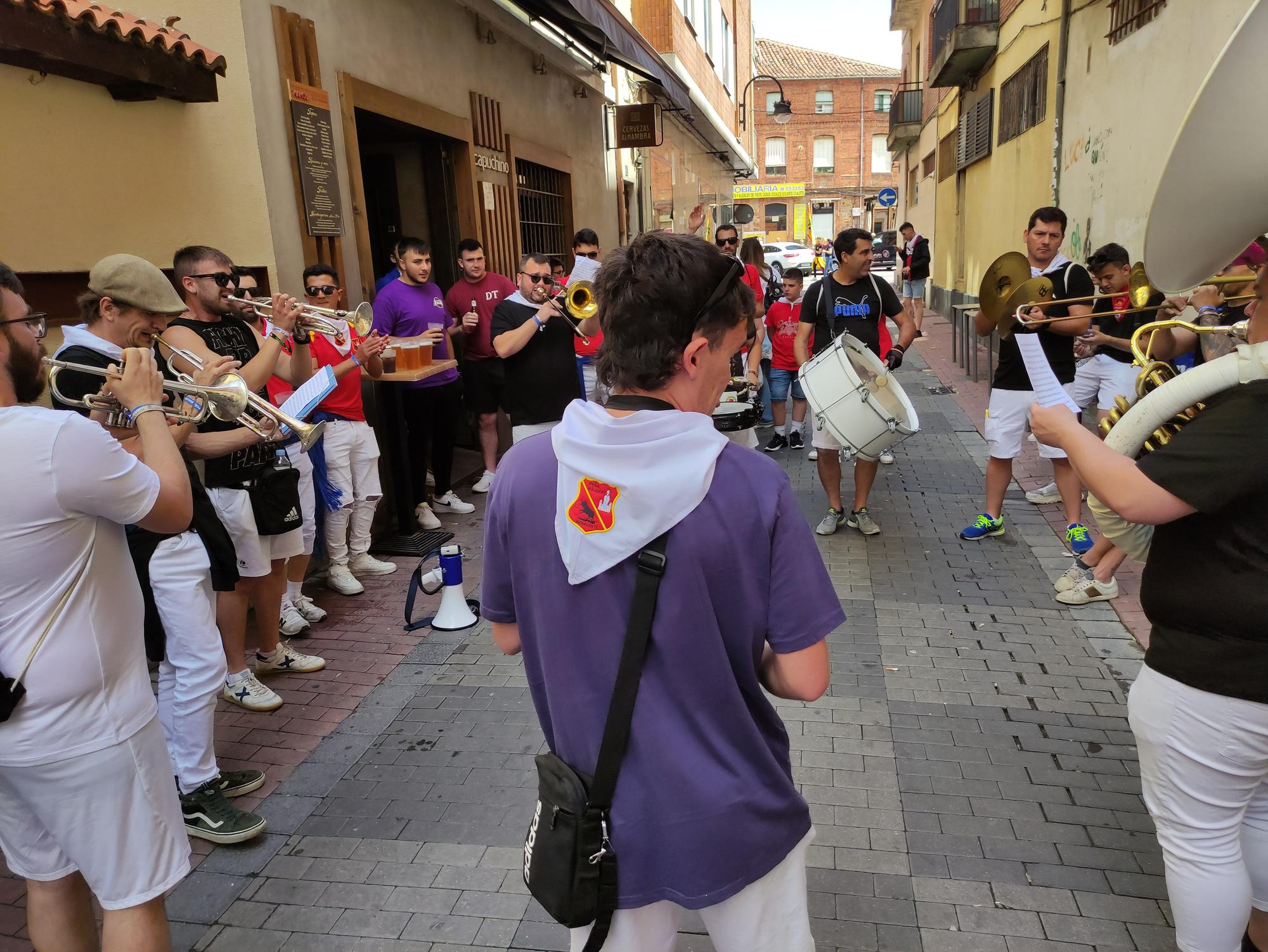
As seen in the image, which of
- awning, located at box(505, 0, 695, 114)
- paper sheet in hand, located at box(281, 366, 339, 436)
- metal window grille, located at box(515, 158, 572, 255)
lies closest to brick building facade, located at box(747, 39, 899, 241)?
metal window grille, located at box(515, 158, 572, 255)

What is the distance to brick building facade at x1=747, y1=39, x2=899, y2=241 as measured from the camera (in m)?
47.5

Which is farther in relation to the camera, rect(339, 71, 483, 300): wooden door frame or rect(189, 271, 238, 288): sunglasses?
rect(339, 71, 483, 300): wooden door frame

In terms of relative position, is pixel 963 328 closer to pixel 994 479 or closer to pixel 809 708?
pixel 994 479

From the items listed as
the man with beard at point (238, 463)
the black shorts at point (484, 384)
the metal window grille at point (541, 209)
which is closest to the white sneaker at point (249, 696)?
the man with beard at point (238, 463)

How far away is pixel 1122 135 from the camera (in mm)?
7582

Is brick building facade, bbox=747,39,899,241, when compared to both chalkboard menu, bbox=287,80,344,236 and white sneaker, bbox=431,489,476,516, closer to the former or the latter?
white sneaker, bbox=431,489,476,516

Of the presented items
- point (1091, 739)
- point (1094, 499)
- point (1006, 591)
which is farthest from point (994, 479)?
point (1094, 499)

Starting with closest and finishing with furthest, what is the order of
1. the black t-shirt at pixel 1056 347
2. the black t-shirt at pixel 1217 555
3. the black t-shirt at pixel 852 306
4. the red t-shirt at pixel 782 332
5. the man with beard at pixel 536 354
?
the black t-shirt at pixel 1217 555 < the black t-shirt at pixel 1056 347 < the man with beard at pixel 536 354 < the black t-shirt at pixel 852 306 < the red t-shirt at pixel 782 332

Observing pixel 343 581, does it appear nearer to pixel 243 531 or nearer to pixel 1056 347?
pixel 243 531

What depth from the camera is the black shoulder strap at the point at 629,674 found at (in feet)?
4.32

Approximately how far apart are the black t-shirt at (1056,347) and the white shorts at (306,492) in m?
3.71

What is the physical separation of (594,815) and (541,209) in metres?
9.36

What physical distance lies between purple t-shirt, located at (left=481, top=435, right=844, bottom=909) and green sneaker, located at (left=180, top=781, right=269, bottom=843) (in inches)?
82.1

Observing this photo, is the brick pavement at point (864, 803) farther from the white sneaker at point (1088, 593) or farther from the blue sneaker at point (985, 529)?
the blue sneaker at point (985, 529)
